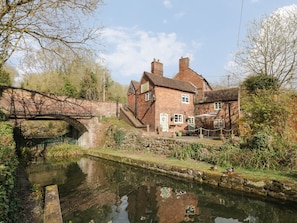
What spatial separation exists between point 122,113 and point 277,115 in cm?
1790

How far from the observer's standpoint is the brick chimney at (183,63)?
28.3 metres

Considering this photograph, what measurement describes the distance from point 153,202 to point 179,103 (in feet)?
56.9

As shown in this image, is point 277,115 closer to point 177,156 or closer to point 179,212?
point 177,156

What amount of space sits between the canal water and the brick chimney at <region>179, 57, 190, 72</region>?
19.9 metres

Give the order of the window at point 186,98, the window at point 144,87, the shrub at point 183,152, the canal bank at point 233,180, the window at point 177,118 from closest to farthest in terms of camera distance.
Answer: the canal bank at point 233,180, the shrub at point 183,152, the window at point 144,87, the window at point 177,118, the window at point 186,98

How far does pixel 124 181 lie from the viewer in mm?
11273

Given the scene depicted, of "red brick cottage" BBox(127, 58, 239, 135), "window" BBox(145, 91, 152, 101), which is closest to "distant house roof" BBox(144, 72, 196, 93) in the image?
"red brick cottage" BBox(127, 58, 239, 135)

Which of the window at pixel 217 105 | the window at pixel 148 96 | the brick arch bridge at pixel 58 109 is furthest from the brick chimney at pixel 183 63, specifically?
the brick arch bridge at pixel 58 109

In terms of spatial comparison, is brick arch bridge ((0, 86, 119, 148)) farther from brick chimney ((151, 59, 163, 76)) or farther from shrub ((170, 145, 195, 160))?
shrub ((170, 145, 195, 160))

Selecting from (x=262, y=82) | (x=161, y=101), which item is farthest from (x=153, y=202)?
(x=262, y=82)

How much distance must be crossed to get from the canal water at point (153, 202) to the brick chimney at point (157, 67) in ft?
51.9

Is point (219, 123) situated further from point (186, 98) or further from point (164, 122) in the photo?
point (164, 122)

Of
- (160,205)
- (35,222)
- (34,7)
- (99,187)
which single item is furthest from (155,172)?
(34,7)

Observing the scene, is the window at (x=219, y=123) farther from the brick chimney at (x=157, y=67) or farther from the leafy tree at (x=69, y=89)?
the leafy tree at (x=69, y=89)
